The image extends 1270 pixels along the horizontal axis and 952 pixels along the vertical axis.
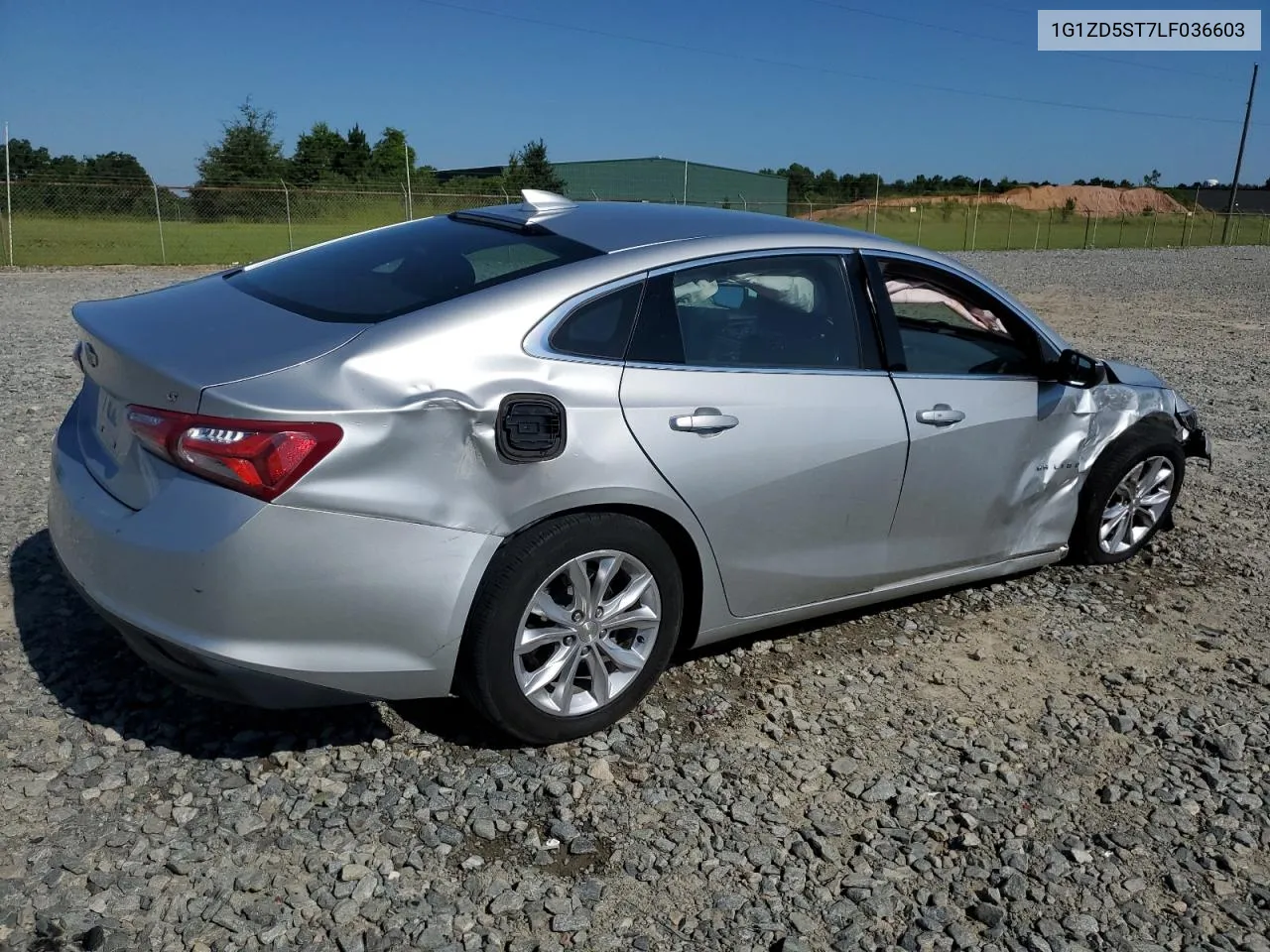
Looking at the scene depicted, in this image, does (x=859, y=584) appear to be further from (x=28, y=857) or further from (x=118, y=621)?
(x=28, y=857)

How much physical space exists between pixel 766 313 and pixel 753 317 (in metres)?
0.06

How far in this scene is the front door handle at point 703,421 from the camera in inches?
126

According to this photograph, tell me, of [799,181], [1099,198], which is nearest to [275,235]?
[799,181]

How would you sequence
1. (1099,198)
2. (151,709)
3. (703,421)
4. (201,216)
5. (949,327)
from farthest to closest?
(1099,198) < (201,216) < (949,327) < (151,709) < (703,421)

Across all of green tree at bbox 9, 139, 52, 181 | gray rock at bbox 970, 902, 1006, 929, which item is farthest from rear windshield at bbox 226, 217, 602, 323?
green tree at bbox 9, 139, 52, 181

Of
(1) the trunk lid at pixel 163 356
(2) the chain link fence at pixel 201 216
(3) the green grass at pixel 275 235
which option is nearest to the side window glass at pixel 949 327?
(1) the trunk lid at pixel 163 356

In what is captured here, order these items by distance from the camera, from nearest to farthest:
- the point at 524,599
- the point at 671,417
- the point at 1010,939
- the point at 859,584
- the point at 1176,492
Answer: the point at 1010,939
the point at 524,599
the point at 671,417
the point at 859,584
the point at 1176,492

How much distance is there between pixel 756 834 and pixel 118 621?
1.84 metres

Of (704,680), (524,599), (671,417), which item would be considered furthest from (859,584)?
(524,599)

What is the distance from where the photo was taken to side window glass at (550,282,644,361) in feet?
10.1

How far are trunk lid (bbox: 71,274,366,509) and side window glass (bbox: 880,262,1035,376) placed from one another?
2.07 metres

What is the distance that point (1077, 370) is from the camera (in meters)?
4.35

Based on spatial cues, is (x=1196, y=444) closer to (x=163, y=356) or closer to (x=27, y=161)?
(x=163, y=356)

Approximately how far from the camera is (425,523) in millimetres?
2801
